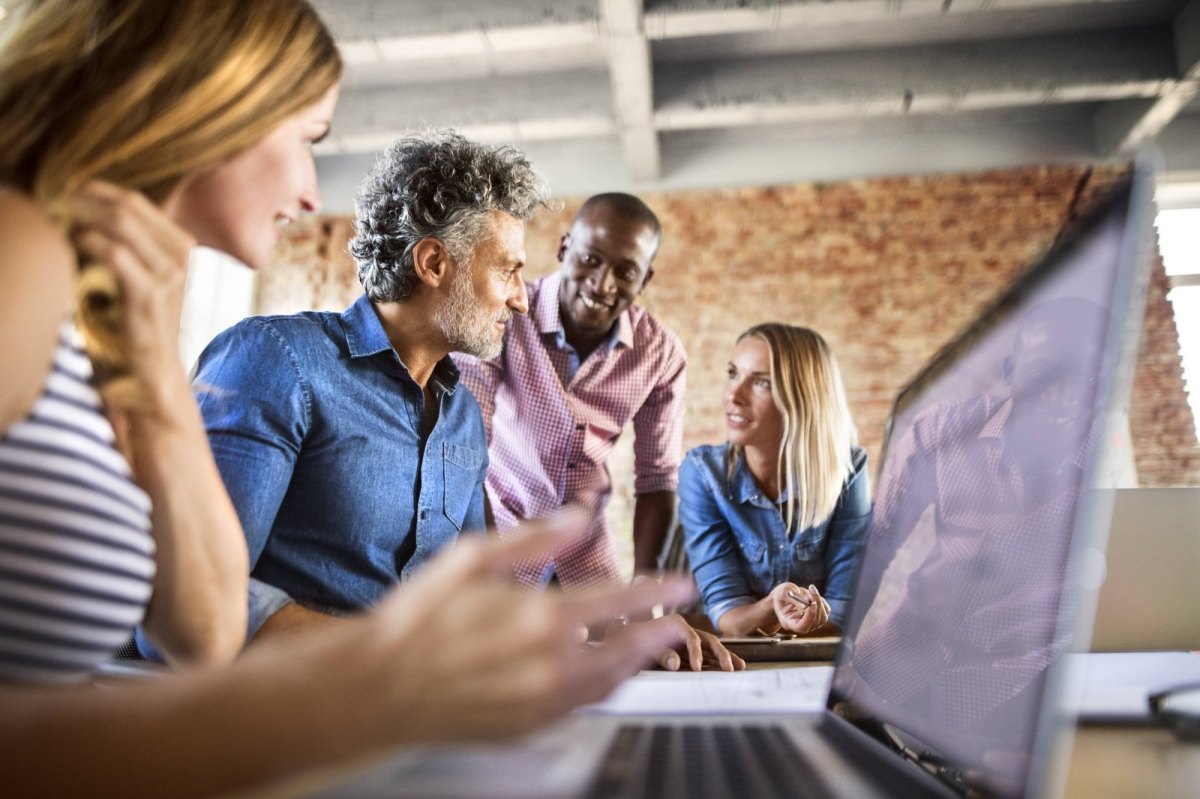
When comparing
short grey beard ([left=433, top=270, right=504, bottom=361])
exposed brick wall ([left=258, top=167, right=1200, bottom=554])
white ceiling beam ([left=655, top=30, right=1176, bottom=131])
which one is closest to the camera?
short grey beard ([left=433, top=270, right=504, bottom=361])

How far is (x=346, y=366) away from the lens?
119 cm

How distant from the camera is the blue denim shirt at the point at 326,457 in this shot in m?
0.99

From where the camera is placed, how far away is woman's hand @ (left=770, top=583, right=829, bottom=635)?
1.42 m

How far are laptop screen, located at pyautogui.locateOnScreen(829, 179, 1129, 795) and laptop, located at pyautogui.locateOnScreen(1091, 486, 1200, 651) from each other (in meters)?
0.48

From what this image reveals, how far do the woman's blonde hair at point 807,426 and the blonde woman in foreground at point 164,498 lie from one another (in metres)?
1.58

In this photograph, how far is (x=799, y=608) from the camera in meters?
1.46

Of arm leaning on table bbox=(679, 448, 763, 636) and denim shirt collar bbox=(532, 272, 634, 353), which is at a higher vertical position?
denim shirt collar bbox=(532, 272, 634, 353)

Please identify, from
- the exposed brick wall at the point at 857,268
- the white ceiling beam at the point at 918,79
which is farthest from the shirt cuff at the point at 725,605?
the white ceiling beam at the point at 918,79

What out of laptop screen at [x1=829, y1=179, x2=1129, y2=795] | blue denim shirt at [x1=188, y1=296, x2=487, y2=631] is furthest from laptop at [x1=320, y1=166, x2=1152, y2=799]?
blue denim shirt at [x1=188, y1=296, x2=487, y2=631]

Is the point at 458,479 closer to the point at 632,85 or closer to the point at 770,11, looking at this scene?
the point at 770,11

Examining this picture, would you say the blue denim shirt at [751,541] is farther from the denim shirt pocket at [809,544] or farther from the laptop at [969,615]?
the laptop at [969,615]

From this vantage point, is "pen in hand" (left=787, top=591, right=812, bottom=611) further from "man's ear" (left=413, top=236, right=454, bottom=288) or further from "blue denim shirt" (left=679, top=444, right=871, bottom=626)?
"man's ear" (left=413, top=236, right=454, bottom=288)

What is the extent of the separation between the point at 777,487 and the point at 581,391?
630 millimetres

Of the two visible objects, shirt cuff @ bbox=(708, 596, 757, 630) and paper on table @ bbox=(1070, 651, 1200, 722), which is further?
shirt cuff @ bbox=(708, 596, 757, 630)
